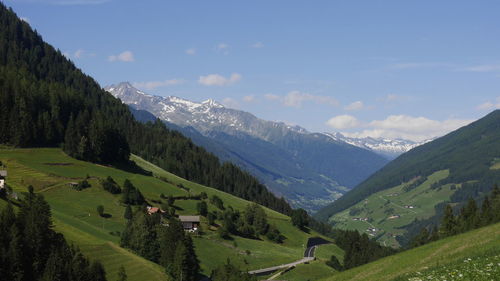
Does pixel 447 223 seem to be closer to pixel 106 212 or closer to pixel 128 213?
pixel 128 213

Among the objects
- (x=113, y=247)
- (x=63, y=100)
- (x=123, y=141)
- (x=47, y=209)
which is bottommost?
(x=113, y=247)

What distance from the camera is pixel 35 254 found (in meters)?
75.5

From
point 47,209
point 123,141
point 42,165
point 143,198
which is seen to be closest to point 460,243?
point 47,209

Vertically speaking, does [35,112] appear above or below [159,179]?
above

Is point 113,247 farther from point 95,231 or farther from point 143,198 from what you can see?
point 143,198

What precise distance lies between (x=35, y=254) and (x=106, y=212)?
186ft

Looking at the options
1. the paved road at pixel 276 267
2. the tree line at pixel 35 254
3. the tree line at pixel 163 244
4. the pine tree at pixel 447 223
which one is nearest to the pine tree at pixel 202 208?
the paved road at pixel 276 267

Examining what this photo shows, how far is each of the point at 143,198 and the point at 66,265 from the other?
75340 millimetres

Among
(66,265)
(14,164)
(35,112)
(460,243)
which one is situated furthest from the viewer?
(35,112)

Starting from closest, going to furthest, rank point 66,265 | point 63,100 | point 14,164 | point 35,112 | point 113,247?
point 66,265, point 113,247, point 14,164, point 35,112, point 63,100

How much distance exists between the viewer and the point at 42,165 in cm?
14925

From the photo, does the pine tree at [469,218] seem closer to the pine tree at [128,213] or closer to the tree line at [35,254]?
the tree line at [35,254]

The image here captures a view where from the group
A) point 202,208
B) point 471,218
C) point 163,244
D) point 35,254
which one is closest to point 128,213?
point 163,244

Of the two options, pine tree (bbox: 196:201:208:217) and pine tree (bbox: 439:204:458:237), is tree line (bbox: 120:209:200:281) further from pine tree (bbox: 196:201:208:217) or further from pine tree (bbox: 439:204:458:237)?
pine tree (bbox: 439:204:458:237)
